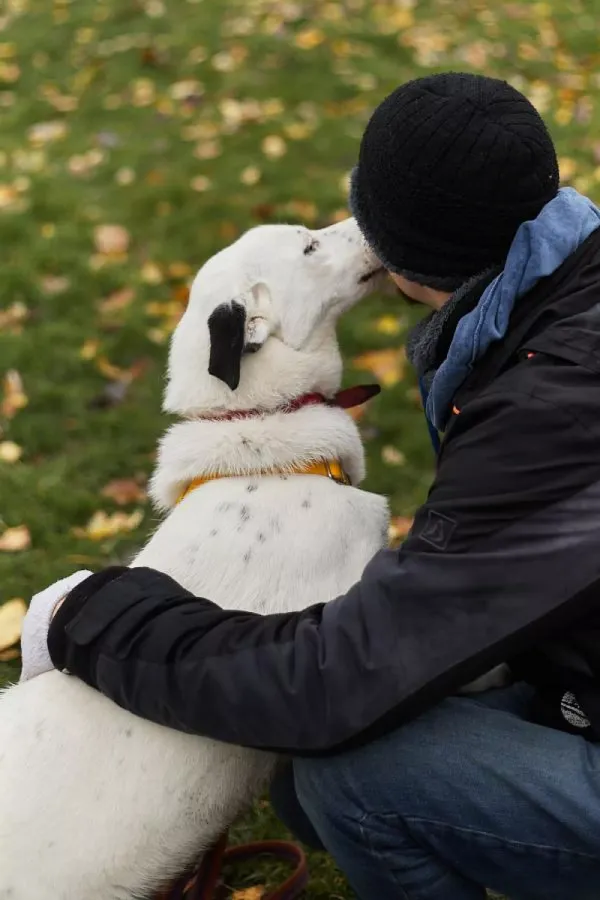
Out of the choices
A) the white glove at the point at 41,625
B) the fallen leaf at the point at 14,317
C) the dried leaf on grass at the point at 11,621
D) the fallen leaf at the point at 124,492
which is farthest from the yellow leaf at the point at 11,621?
the fallen leaf at the point at 14,317

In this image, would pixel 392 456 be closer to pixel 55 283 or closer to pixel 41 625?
pixel 41 625

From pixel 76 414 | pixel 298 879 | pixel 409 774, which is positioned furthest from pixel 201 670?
pixel 76 414

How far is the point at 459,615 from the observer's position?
70.5 inches

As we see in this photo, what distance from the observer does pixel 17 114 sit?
22.4 feet

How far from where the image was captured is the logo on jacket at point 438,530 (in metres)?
1.82

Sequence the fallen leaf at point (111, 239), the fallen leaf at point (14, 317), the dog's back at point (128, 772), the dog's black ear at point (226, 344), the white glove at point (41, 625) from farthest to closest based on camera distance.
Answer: the fallen leaf at point (111, 239) < the fallen leaf at point (14, 317) < the dog's black ear at point (226, 344) < the white glove at point (41, 625) < the dog's back at point (128, 772)

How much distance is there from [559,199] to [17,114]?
5700 millimetres

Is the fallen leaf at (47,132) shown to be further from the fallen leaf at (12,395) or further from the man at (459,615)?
the man at (459,615)

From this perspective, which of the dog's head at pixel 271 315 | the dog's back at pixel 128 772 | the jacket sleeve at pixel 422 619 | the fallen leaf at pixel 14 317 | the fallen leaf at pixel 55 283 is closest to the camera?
the jacket sleeve at pixel 422 619

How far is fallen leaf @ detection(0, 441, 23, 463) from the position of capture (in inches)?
168

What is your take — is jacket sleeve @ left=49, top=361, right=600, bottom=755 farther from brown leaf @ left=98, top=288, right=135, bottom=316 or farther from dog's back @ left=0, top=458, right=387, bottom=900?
brown leaf @ left=98, top=288, right=135, bottom=316

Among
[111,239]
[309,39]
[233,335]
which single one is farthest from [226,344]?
[309,39]

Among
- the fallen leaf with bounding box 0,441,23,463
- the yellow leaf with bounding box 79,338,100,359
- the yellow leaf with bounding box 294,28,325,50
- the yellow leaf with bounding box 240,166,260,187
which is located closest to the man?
the fallen leaf with bounding box 0,441,23,463

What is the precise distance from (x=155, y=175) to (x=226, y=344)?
383 centimetres
